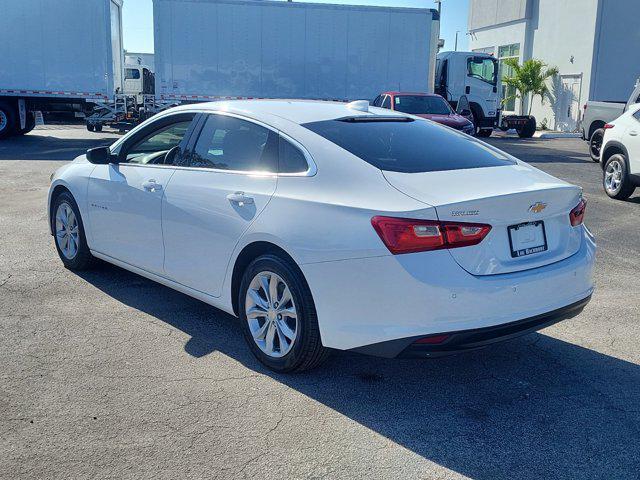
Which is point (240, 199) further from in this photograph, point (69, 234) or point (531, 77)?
point (531, 77)

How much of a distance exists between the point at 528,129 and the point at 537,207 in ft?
84.4

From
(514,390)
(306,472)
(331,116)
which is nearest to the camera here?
(306,472)

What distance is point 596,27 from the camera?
29.6 m

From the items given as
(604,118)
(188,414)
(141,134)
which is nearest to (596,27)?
(604,118)

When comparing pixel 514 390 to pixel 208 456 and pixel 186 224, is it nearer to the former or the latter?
pixel 208 456

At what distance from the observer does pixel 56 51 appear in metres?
20.6

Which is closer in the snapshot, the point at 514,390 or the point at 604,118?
the point at 514,390

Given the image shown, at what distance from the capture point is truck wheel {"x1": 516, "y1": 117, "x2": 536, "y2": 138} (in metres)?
27.9

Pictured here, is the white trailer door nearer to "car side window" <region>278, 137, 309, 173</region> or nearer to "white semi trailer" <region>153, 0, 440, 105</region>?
"white semi trailer" <region>153, 0, 440, 105</region>

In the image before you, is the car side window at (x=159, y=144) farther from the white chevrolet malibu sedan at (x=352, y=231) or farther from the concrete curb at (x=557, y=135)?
the concrete curb at (x=557, y=135)

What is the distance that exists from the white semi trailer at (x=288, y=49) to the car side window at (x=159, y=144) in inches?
644

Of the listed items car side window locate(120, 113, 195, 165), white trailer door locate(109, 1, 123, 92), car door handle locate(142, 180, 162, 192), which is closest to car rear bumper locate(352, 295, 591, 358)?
car door handle locate(142, 180, 162, 192)

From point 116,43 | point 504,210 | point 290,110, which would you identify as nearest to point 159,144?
point 290,110

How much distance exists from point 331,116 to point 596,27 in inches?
1136
